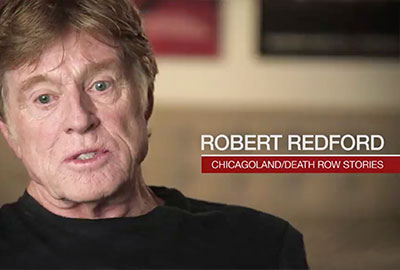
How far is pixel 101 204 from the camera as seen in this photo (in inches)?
32.9

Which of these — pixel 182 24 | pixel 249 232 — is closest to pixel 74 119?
pixel 249 232

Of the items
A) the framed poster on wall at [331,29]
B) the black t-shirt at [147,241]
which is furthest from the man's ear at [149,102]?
the framed poster on wall at [331,29]

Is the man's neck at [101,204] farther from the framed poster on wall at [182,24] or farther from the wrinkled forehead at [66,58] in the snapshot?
the framed poster on wall at [182,24]

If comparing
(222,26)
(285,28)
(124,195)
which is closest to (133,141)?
(124,195)

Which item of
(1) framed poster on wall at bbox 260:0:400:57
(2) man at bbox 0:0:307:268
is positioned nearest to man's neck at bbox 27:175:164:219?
(2) man at bbox 0:0:307:268

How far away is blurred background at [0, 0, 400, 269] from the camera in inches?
43.2

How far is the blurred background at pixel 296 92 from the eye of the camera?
110cm

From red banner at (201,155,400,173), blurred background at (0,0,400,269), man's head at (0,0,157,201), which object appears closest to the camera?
man's head at (0,0,157,201)

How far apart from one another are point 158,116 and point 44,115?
317 millimetres

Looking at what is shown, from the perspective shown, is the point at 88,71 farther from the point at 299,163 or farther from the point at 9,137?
the point at 299,163

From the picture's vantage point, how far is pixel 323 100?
1.26 metres

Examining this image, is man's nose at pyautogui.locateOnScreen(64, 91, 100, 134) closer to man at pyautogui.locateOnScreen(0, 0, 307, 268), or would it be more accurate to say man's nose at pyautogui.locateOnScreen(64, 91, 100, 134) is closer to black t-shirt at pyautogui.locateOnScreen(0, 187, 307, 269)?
man at pyautogui.locateOnScreen(0, 0, 307, 268)

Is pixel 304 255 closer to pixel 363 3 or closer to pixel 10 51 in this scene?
pixel 10 51

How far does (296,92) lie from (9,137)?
1.90 ft
